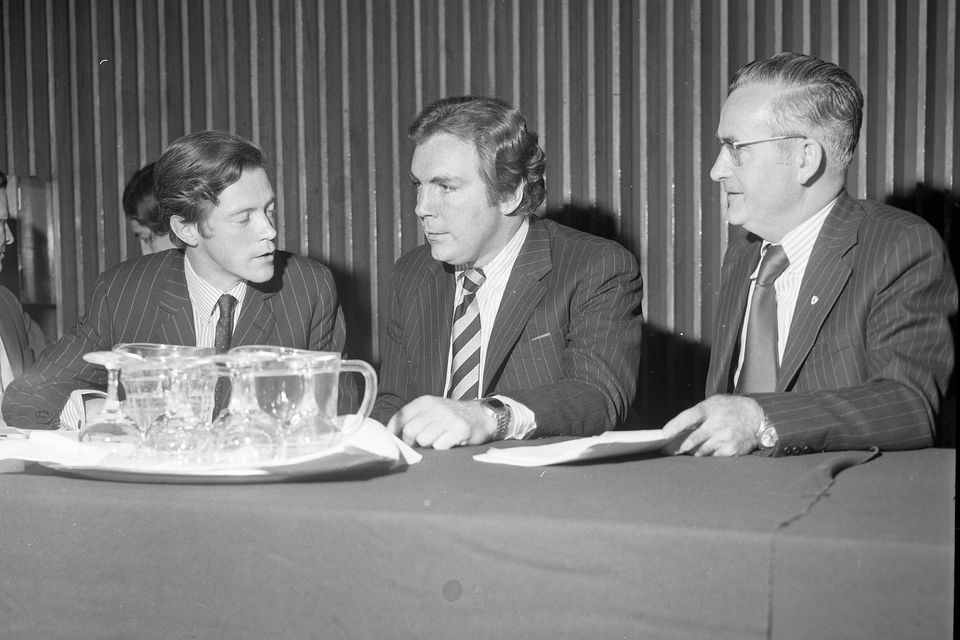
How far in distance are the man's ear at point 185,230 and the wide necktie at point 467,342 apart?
2.64ft

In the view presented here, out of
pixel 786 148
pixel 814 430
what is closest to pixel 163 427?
pixel 814 430

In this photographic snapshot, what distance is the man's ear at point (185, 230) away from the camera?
2.87 metres

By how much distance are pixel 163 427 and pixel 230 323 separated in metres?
1.35

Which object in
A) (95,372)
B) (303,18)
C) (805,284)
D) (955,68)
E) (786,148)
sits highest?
(303,18)

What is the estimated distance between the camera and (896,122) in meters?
3.39

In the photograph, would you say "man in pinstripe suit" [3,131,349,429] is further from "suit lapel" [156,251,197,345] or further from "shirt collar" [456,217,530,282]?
"shirt collar" [456,217,530,282]

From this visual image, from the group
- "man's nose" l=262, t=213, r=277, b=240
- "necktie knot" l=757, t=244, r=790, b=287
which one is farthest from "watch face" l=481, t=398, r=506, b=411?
"man's nose" l=262, t=213, r=277, b=240

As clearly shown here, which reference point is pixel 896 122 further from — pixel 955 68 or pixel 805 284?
pixel 805 284

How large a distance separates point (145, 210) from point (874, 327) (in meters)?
2.97

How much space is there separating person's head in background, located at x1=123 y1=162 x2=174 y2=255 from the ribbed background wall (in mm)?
219

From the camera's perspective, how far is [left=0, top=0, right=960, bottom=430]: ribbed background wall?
3.40 meters

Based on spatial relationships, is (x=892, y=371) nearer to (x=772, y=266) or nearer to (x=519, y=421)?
(x=772, y=266)

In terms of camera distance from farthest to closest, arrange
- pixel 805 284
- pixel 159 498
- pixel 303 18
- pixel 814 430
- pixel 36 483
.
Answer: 1. pixel 303 18
2. pixel 805 284
3. pixel 814 430
4. pixel 36 483
5. pixel 159 498

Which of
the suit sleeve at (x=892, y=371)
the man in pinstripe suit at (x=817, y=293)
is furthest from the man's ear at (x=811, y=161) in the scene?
→ the suit sleeve at (x=892, y=371)
